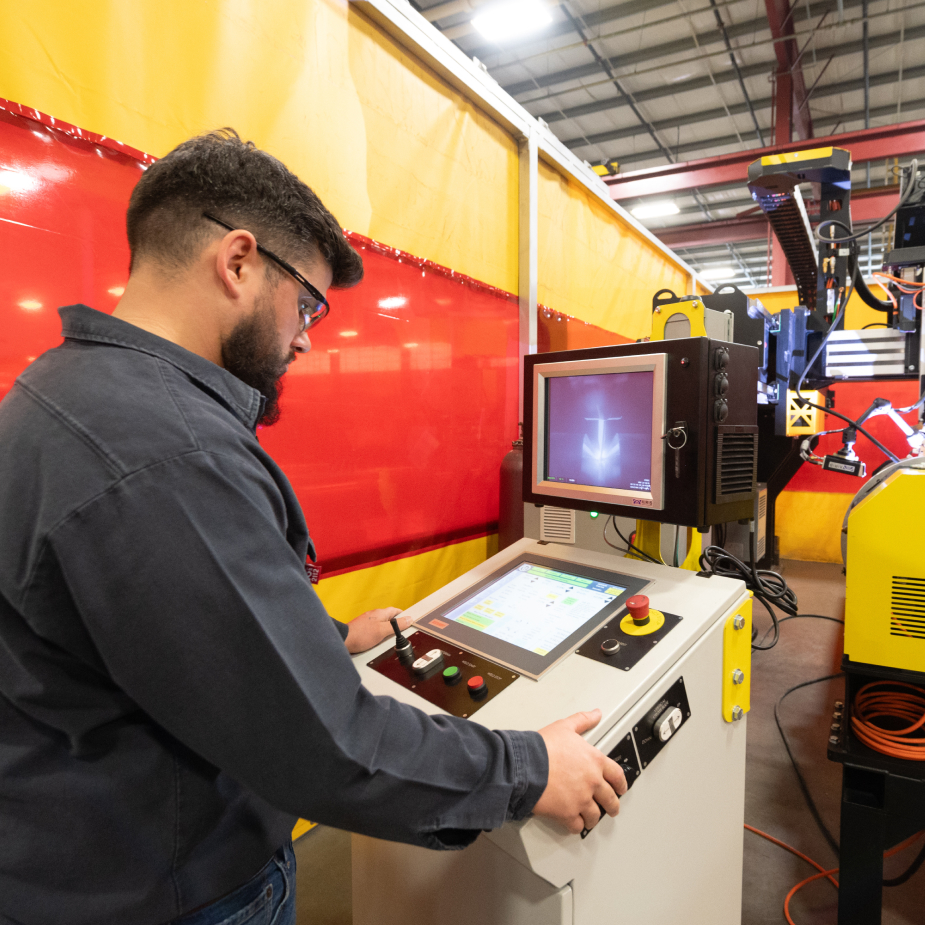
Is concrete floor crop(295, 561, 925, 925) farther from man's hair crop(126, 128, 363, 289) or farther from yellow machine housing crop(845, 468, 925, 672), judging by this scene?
man's hair crop(126, 128, 363, 289)

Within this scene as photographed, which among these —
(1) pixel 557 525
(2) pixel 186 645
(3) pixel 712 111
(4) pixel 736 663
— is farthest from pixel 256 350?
(3) pixel 712 111

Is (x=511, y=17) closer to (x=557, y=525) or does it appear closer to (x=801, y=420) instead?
(x=801, y=420)

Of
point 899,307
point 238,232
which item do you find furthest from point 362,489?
point 899,307

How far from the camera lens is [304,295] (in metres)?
0.81

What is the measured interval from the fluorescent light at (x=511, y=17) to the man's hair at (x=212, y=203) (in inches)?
142

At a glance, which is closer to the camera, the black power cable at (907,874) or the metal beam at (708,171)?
the black power cable at (907,874)

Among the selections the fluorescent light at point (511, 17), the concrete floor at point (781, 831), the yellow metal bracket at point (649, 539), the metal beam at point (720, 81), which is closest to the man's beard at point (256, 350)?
the yellow metal bracket at point (649, 539)

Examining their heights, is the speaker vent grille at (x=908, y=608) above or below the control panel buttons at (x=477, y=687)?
above

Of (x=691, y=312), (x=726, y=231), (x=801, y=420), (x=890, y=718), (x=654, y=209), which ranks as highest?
(x=654, y=209)

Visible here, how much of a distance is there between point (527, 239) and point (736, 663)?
2.08m

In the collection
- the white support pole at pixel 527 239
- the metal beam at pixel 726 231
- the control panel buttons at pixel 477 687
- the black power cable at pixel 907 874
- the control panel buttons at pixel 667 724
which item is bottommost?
the black power cable at pixel 907 874

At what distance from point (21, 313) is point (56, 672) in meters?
0.91

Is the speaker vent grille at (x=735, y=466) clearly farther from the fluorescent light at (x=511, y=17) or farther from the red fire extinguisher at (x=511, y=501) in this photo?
the fluorescent light at (x=511, y=17)

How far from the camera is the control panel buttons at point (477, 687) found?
927 mm
